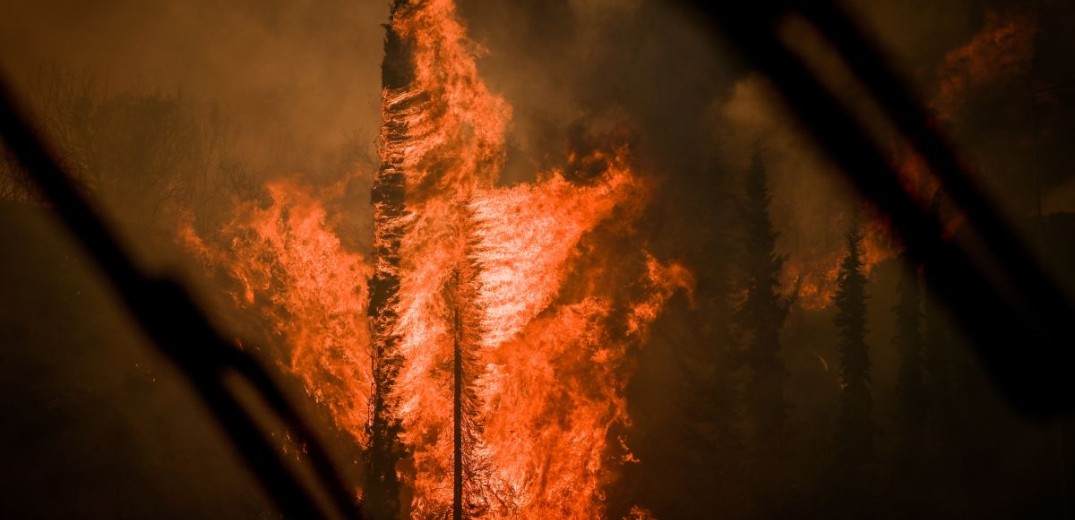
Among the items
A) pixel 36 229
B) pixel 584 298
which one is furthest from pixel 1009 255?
pixel 36 229

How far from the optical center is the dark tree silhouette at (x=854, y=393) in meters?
36.6

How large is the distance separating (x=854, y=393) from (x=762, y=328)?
8.96 meters

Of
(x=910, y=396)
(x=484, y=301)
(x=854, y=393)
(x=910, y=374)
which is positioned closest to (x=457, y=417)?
(x=484, y=301)

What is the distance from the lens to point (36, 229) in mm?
28969

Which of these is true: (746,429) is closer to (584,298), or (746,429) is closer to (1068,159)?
(584,298)

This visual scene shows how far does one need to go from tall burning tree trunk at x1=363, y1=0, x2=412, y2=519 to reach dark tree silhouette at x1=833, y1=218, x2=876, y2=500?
110 feet

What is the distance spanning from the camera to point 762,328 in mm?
35281

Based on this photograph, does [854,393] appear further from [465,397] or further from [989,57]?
[465,397]

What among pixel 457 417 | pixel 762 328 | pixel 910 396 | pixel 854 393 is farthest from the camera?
pixel 910 396

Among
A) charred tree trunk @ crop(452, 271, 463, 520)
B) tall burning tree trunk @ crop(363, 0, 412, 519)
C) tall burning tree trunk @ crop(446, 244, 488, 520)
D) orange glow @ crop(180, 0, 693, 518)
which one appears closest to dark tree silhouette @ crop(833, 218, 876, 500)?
orange glow @ crop(180, 0, 693, 518)

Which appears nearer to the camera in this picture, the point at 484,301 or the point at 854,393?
the point at 484,301

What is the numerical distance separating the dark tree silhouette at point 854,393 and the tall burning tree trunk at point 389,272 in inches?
1316

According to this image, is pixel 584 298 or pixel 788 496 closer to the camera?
pixel 584 298

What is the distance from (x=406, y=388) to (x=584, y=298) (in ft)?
15.0
